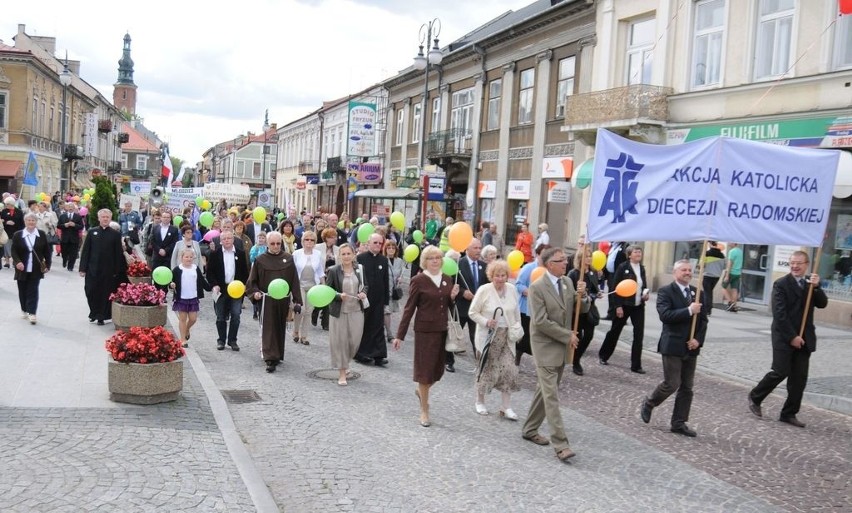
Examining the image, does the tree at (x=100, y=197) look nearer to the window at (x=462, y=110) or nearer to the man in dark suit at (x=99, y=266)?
the man in dark suit at (x=99, y=266)

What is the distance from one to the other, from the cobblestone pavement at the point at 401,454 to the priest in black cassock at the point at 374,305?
863 mm

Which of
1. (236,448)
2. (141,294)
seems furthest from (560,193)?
(236,448)

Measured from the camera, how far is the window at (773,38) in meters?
17.0

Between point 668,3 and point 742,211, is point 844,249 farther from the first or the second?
point 742,211

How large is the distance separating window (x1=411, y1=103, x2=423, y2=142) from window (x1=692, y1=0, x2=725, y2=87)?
19736mm

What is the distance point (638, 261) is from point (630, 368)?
1.54 m

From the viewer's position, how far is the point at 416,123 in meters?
38.7

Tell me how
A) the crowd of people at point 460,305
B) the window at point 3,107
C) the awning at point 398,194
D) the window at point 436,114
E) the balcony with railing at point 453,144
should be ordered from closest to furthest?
the crowd of people at point 460,305 < the awning at point 398,194 < the balcony with railing at point 453,144 < the window at point 436,114 < the window at point 3,107

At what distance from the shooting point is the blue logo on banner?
7.34 metres

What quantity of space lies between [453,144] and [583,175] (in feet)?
36.2

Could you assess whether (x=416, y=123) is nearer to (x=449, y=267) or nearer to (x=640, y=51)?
(x=640, y=51)

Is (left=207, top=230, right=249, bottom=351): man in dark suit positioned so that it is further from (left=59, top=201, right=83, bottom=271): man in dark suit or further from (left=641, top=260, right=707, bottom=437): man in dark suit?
(left=59, top=201, right=83, bottom=271): man in dark suit

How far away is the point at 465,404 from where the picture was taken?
335 inches

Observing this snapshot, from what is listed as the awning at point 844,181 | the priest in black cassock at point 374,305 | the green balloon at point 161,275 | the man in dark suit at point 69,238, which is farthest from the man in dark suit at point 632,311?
the man in dark suit at point 69,238
